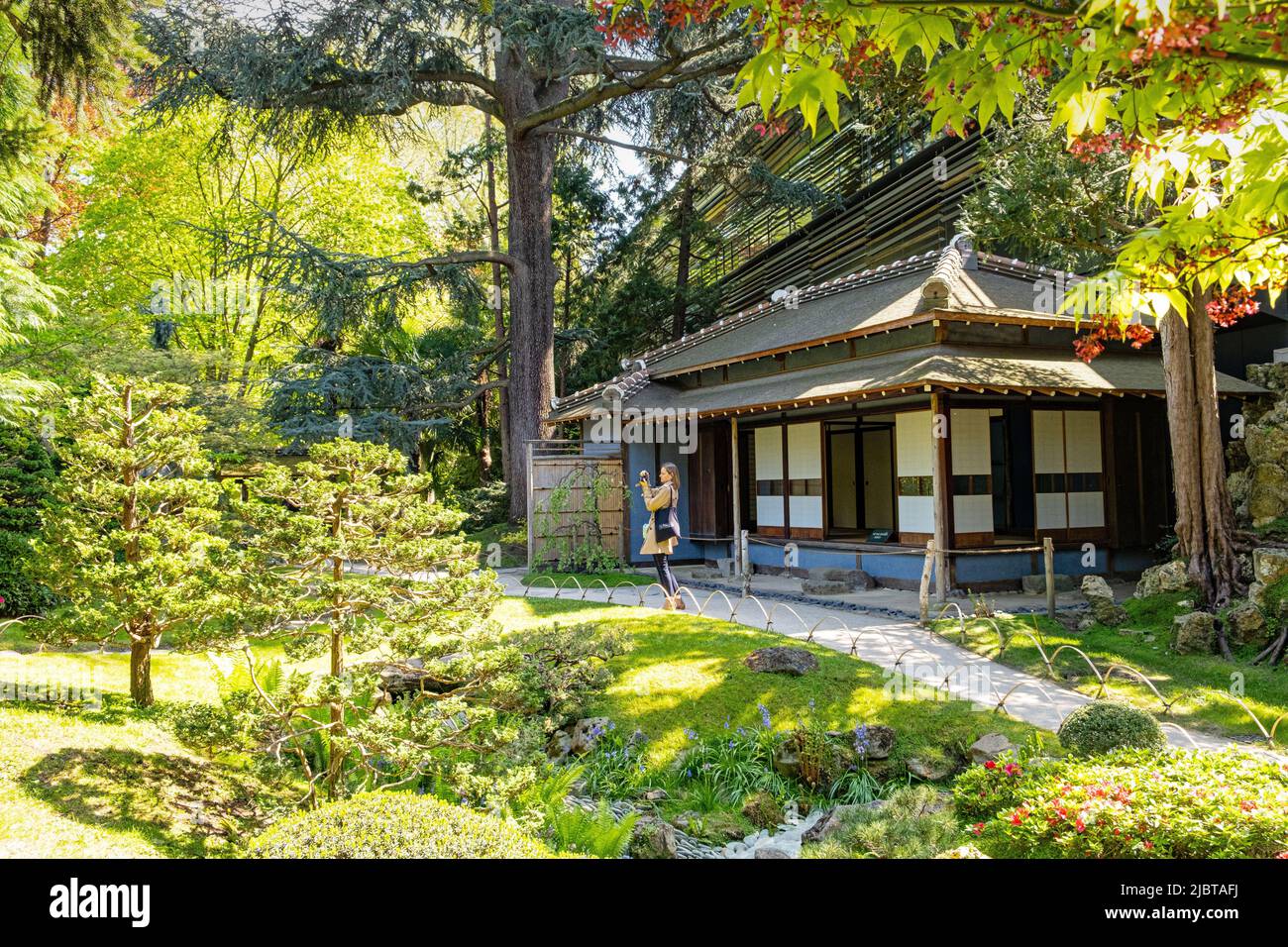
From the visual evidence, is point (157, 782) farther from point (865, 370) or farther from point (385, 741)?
point (865, 370)

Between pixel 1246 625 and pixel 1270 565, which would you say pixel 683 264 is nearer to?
pixel 1270 565

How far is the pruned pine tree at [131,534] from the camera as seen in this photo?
542 cm

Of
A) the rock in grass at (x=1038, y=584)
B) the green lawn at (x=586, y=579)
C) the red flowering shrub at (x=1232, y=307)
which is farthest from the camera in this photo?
the green lawn at (x=586, y=579)

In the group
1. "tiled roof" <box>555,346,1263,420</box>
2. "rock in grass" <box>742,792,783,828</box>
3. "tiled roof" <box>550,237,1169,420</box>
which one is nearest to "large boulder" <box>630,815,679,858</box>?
"rock in grass" <box>742,792,783,828</box>

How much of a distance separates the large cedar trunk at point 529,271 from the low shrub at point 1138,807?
15.1 m

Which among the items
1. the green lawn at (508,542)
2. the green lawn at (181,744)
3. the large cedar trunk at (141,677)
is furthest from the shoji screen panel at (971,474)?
the large cedar trunk at (141,677)

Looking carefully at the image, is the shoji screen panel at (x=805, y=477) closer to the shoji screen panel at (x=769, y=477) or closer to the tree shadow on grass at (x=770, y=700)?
the shoji screen panel at (x=769, y=477)

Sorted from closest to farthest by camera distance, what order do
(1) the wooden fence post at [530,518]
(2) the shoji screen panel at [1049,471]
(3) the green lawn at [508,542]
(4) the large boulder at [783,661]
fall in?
(4) the large boulder at [783,661] < (2) the shoji screen panel at [1049,471] < (1) the wooden fence post at [530,518] < (3) the green lawn at [508,542]

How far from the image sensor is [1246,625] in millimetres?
7934

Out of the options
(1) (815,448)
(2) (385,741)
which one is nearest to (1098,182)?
(1) (815,448)

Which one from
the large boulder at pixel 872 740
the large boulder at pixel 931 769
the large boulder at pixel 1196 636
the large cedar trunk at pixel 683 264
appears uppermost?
the large cedar trunk at pixel 683 264

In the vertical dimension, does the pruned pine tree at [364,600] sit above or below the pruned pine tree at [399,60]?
below

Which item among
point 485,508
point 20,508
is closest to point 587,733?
point 20,508

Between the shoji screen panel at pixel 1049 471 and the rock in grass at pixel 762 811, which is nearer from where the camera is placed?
the rock in grass at pixel 762 811
